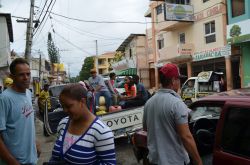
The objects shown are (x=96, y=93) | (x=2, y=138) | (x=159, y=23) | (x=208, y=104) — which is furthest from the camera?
(x=159, y=23)

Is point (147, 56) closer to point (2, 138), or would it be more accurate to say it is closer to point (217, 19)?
point (217, 19)

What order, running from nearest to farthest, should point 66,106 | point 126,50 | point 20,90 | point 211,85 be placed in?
1. point 66,106
2. point 20,90
3. point 211,85
4. point 126,50

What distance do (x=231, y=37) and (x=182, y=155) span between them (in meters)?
17.9

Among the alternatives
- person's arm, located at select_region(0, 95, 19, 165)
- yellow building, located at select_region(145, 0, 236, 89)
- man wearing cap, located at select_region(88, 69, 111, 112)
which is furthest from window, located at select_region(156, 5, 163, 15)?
person's arm, located at select_region(0, 95, 19, 165)

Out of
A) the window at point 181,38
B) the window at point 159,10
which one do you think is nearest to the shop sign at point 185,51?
the window at point 181,38

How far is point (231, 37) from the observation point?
20000 millimetres

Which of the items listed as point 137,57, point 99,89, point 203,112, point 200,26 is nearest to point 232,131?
point 203,112

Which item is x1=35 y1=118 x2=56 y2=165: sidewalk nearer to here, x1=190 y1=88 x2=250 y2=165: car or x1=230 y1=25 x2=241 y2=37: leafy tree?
x1=190 y1=88 x2=250 y2=165: car

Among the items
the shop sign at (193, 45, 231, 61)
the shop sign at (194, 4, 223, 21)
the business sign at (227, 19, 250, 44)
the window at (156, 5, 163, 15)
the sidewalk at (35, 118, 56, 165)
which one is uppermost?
the window at (156, 5, 163, 15)

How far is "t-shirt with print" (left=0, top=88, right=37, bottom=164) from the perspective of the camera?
3135 mm

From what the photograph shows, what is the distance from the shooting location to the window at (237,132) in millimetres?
3189

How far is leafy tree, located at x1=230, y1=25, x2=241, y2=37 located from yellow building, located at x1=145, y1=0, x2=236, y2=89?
1.71m

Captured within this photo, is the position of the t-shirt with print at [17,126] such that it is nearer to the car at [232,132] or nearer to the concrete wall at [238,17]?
the car at [232,132]

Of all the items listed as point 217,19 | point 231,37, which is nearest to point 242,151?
point 231,37
